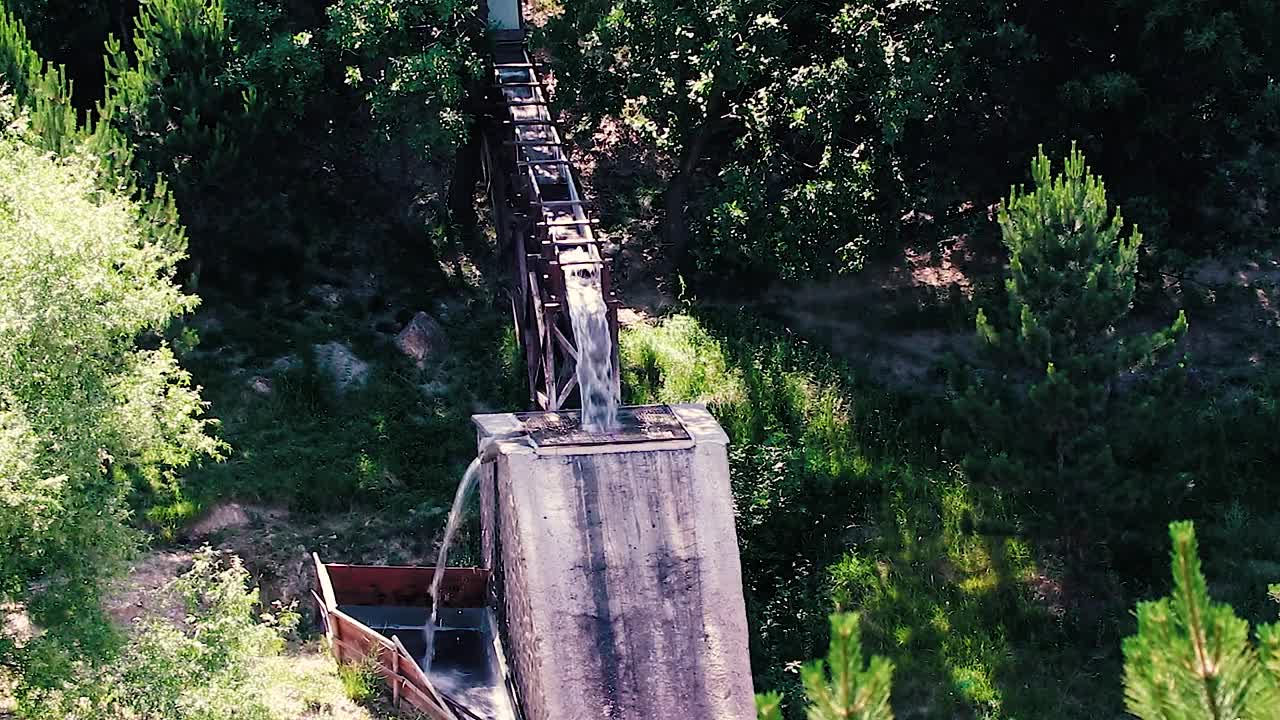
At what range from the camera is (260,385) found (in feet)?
68.4

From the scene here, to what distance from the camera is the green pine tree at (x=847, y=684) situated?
5.12 metres

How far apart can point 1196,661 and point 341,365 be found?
56.8ft

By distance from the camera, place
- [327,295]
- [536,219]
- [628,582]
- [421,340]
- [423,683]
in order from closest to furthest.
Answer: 1. [628,582]
2. [423,683]
3. [536,219]
4. [421,340]
5. [327,295]

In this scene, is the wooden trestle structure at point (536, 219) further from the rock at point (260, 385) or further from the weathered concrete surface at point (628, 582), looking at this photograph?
the rock at point (260, 385)

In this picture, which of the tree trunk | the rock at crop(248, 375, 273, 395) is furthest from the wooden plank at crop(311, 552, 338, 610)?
the tree trunk

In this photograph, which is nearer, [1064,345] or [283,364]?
[1064,345]

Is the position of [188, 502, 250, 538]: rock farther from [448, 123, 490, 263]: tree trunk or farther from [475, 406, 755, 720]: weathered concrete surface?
[448, 123, 490, 263]: tree trunk

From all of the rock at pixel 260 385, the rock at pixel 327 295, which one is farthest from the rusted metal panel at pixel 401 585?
the rock at pixel 327 295

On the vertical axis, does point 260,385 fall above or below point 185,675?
above

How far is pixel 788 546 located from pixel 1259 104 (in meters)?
7.65

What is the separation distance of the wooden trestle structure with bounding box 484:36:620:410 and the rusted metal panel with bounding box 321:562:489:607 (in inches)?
81.2

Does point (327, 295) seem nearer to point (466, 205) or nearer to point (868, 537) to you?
point (466, 205)

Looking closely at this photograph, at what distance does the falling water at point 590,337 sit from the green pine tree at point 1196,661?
1146cm

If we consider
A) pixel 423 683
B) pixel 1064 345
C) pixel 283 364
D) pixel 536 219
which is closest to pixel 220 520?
pixel 283 364
